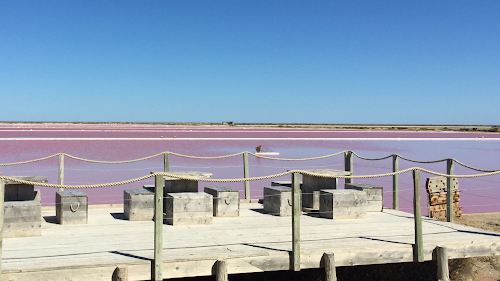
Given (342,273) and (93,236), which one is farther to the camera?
(342,273)

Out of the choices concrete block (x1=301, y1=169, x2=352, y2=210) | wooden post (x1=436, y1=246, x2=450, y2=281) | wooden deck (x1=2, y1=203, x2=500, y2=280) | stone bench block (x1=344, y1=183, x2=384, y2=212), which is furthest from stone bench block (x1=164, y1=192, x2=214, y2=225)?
wooden post (x1=436, y1=246, x2=450, y2=281)

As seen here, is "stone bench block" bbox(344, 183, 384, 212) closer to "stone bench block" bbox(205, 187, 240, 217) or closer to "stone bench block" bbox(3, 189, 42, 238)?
"stone bench block" bbox(205, 187, 240, 217)

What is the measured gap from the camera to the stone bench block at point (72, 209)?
8562mm

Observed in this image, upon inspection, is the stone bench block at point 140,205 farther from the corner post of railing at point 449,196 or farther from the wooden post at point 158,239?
the corner post of railing at point 449,196

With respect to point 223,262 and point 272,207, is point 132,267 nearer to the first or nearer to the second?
point 223,262

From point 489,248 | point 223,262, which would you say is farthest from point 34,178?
point 489,248

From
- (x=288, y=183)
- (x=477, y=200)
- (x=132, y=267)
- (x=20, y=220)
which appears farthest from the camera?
(x=477, y=200)

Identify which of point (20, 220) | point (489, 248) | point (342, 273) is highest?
point (20, 220)

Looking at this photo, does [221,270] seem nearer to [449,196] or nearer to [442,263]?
[442,263]

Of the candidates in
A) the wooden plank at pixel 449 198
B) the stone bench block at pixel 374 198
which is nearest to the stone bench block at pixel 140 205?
the stone bench block at pixel 374 198

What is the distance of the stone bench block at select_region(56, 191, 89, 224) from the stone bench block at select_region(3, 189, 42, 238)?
0.90 meters

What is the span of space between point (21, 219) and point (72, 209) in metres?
1.13

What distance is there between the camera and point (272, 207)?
10.1 meters

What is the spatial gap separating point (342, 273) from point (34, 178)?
5.62 m
